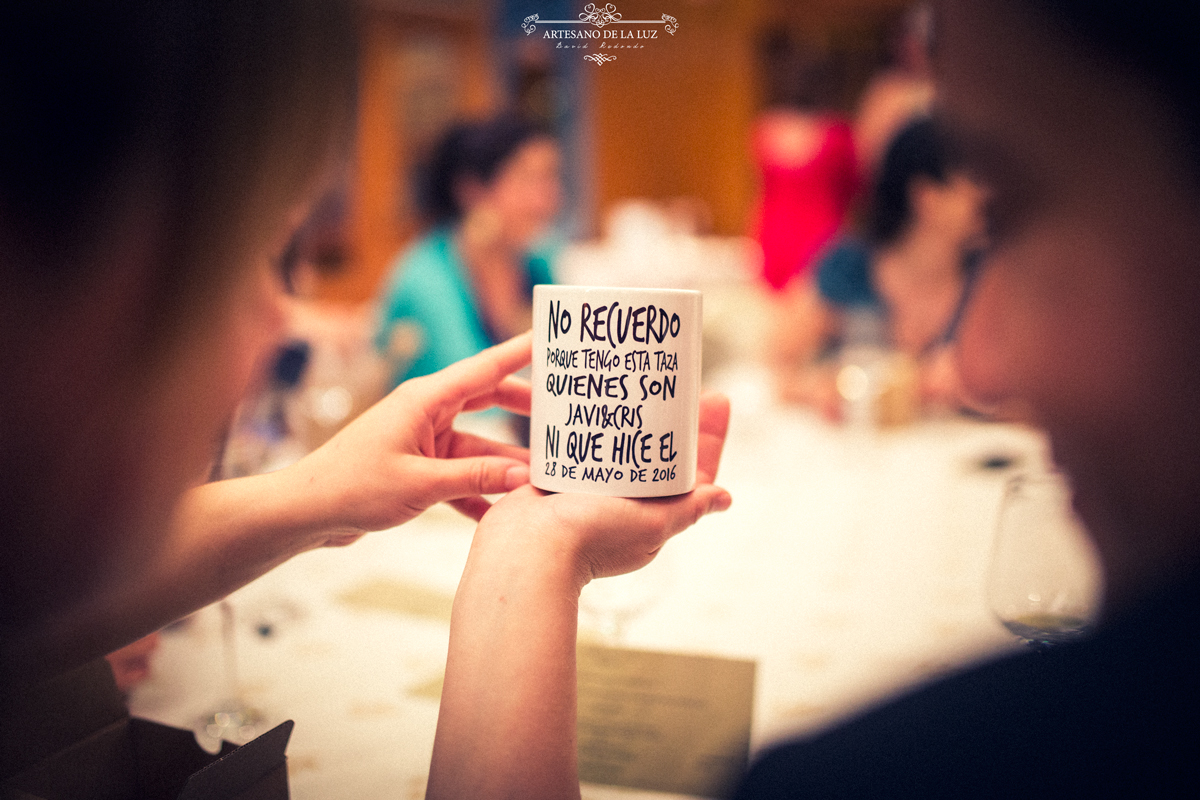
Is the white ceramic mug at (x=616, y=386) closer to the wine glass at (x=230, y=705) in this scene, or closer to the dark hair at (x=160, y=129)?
the dark hair at (x=160, y=129)

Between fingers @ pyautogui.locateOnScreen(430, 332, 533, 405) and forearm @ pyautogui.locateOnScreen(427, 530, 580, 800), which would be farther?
fingers @ pyautogui.locateOnScreen(430, 332, 533, 405)

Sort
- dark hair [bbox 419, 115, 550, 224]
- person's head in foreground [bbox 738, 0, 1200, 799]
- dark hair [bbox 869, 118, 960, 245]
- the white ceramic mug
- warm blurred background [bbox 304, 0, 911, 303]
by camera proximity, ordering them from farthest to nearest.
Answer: warm blurred background [bbox 304, 0, 911, 303] < dark hair [bbox 419, 115, 550, 224] < dark hair [bbox 869, 118, 960, 245] < the white ceramic mug < person's head in foreground [bbox 738, 0, 1200, 799]

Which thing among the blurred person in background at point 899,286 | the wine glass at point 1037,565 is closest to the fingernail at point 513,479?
the wine glass at point 1037,565

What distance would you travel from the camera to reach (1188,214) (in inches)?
14.7

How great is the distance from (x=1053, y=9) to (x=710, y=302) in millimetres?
2448

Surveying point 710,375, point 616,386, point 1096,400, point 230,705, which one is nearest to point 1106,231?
point 1096,400

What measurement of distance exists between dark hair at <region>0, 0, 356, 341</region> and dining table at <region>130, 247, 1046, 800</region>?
289 mm

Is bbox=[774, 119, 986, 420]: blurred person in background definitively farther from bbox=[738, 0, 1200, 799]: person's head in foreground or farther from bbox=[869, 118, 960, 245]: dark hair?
bbox=[738, 0, 1200, 799]: person's head in foreground

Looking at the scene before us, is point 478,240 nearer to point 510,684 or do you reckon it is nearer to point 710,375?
point 710,375

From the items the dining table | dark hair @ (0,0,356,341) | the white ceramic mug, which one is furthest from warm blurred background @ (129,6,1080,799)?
the white ceramic mug

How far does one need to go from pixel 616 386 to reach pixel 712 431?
0.56 ft

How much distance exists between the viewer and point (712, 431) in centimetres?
63

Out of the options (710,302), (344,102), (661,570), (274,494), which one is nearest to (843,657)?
(661,570)

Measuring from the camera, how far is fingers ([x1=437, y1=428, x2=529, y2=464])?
0.61 metres
